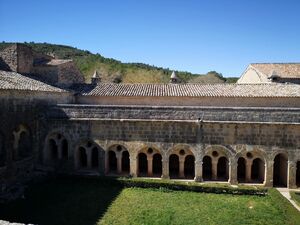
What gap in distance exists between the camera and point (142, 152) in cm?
1988

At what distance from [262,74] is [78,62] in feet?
122

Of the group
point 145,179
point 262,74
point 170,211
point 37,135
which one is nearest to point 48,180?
point 37,135

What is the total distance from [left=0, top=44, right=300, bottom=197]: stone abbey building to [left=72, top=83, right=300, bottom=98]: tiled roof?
0.57 ft

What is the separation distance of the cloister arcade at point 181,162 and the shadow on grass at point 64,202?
2044 mm

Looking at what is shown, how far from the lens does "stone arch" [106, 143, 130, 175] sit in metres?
19.9

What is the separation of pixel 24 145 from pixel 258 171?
14828 mm

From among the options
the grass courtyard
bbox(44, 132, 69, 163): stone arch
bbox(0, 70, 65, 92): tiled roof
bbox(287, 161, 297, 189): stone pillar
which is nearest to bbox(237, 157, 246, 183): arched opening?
bbox(287, 161, 297, 189): stone pillar

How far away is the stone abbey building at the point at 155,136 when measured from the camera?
18172mm

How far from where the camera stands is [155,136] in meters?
19.3

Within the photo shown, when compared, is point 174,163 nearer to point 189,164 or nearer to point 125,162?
point 189,164

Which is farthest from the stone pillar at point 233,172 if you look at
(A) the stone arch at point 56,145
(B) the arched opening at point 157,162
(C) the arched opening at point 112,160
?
(A) the stone arch at point 56,145

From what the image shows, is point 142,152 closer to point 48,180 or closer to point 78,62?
point 48,180

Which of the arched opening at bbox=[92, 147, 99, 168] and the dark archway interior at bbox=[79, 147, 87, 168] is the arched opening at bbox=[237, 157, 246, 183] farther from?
the dark archway interior at bbox=[79, 147, 87, 168]

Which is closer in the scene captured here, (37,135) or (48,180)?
(48,180)
